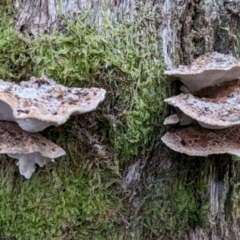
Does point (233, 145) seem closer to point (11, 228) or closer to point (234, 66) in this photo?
point (234, 66)

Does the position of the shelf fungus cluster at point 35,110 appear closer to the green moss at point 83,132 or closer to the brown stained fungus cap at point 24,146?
the brown stained fungus cap at point 24,146

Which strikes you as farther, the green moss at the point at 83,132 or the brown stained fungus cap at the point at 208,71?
the green moss at the point at 83,132

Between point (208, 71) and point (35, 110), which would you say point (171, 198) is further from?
point (35, 110)

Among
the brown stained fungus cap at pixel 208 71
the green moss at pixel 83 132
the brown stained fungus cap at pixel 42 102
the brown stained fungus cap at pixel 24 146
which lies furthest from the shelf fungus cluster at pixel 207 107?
the brown stained fungus cap at pixel 24 146

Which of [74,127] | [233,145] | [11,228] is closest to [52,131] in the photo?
[74,127]

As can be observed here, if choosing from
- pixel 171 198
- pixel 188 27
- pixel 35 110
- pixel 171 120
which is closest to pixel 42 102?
pixel 35 110

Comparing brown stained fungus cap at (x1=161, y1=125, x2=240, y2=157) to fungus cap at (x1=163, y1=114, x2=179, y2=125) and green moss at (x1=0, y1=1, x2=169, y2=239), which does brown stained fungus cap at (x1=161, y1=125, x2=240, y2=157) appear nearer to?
fungus cap at (x1=163, y1=114, x2=179, y2=125)
